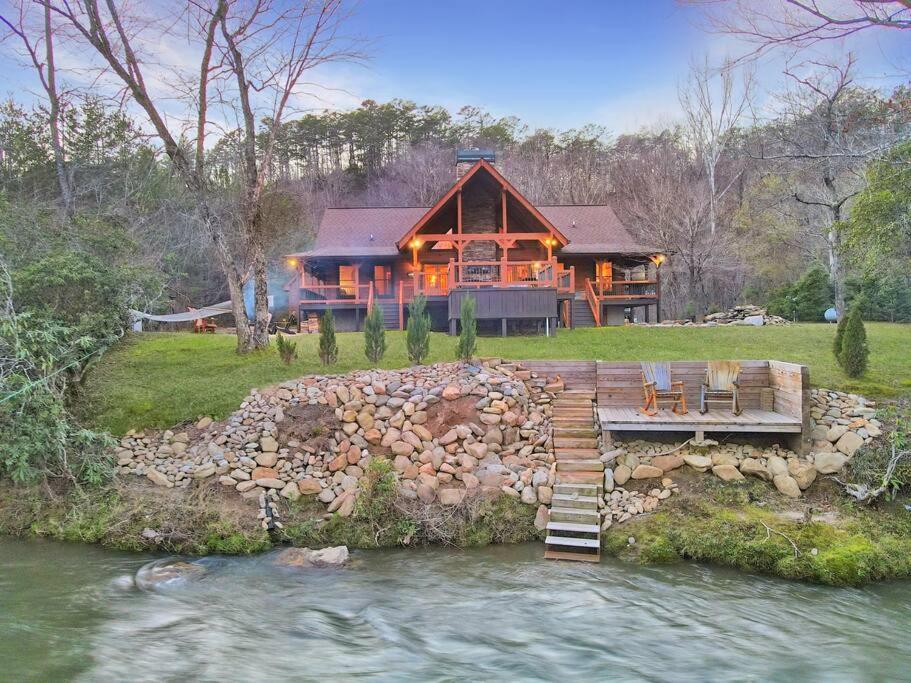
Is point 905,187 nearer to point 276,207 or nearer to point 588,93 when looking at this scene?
point 588,93

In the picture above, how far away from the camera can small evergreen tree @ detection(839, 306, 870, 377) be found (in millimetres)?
10109

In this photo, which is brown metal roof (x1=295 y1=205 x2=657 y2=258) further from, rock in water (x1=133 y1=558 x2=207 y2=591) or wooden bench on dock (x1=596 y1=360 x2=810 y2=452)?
rock in water (x1=133 y1=558 x2=207 y2=591)

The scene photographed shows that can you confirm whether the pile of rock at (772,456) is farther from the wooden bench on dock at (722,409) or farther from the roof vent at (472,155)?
the roof vent at (472,155)

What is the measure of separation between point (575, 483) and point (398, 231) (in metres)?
17.1

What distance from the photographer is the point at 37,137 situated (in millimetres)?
19750

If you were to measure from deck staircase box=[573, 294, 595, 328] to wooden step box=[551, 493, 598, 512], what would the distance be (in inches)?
555

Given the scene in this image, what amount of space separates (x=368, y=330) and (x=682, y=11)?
804cm

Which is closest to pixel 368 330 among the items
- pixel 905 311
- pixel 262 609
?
pixel 262 609

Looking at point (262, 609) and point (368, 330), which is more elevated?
point (368, 330)

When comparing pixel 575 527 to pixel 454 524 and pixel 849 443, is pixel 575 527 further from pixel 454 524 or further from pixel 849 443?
pixel 849 443

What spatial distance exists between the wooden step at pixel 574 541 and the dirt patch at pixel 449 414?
8.27ft

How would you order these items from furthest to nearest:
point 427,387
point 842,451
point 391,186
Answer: point 391,186, point 427,387, point 842,451

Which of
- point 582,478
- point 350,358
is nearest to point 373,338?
point 350,358

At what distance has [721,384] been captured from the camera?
937cm
